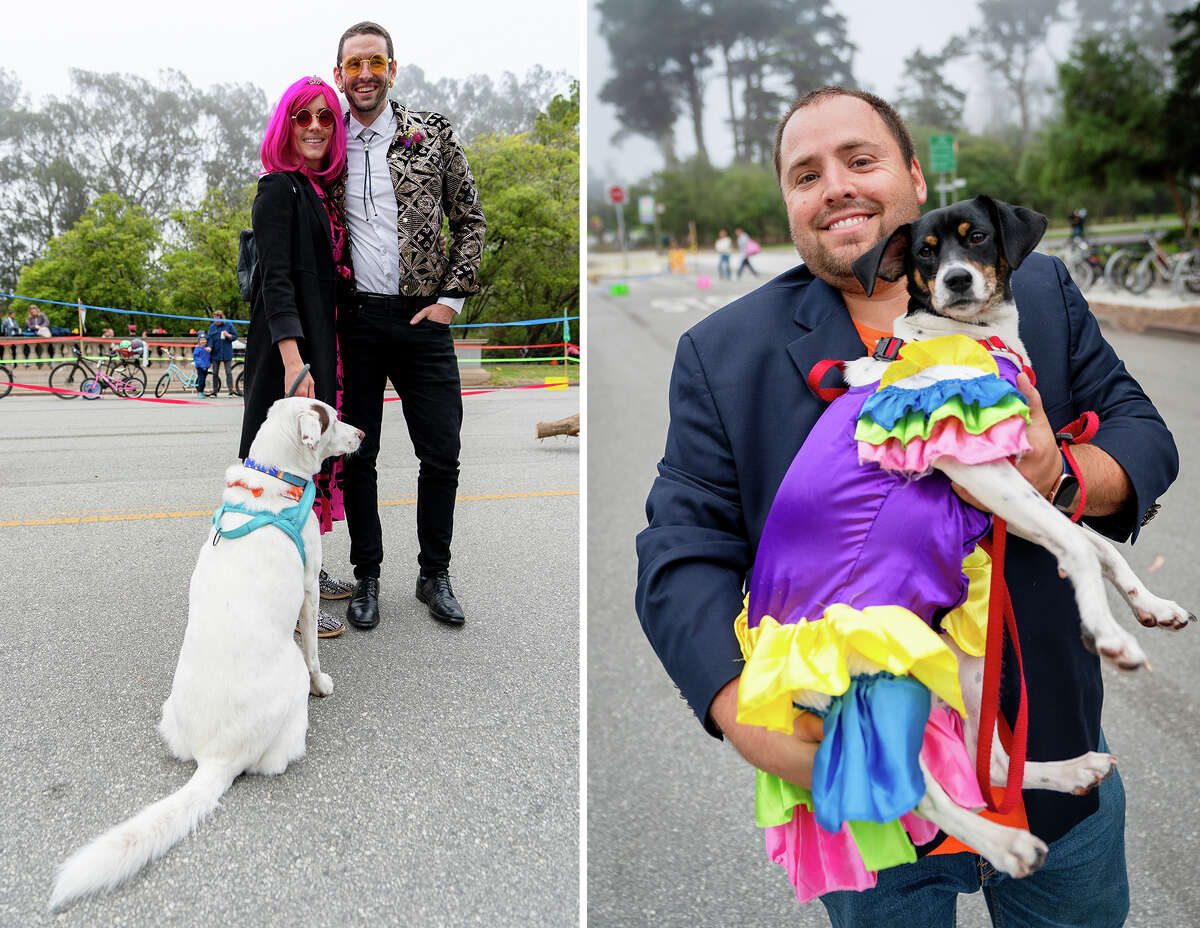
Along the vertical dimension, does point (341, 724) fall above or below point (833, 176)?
below

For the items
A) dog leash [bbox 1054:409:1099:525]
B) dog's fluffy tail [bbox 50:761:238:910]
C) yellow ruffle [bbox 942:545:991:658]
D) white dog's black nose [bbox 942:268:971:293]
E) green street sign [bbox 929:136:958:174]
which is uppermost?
green street sign [bbox 929:136:958:174]

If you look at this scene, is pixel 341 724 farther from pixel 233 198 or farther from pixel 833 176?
pixel 833 176

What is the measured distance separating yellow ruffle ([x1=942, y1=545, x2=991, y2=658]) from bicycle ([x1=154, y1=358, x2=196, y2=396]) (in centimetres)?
222

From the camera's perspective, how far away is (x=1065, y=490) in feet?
3.17

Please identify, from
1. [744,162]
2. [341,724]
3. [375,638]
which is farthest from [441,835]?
[744,162]

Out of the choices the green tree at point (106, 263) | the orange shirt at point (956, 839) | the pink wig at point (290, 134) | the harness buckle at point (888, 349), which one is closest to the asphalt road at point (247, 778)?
the green tree at point (106, 263)

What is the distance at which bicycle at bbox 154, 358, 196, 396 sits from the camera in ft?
8.34

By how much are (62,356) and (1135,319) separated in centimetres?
289

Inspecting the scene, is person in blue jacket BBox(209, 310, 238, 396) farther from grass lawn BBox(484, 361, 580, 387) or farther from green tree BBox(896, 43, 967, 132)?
green tree BBox(896, 43, 967, 132)

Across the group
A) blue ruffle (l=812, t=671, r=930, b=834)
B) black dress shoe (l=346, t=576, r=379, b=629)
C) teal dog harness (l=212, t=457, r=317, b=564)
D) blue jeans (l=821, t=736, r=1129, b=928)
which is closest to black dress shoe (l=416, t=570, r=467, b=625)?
black dress shoe (l=346, t=576, r=379, b=629)

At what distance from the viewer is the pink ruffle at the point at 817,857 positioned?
999mm

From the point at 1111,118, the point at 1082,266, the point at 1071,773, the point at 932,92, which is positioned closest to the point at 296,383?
the point at 1071,773

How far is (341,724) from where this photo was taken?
8.61 feet

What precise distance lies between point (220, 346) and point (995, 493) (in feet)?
7.25
